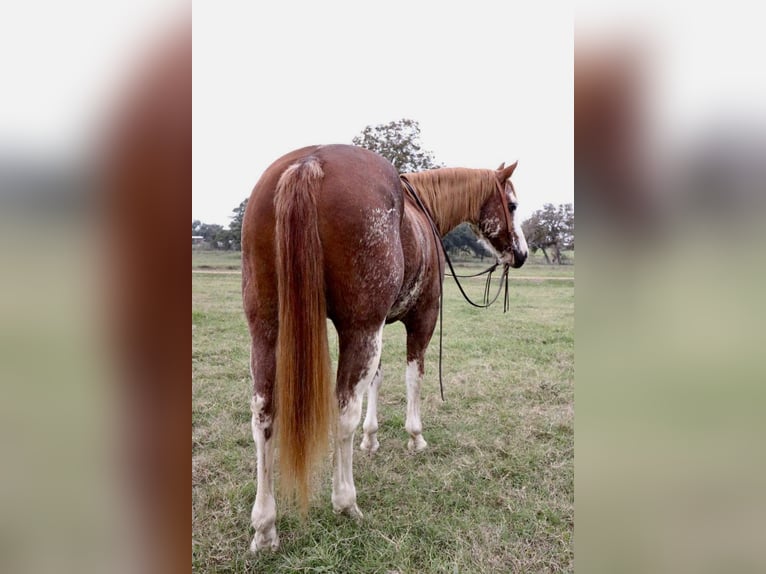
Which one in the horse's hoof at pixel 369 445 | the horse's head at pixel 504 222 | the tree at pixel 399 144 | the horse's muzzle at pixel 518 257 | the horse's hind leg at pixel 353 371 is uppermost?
the tree at pixel 399 144

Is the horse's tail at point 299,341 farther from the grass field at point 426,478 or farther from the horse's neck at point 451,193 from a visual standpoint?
the horse's neck at point 451,193

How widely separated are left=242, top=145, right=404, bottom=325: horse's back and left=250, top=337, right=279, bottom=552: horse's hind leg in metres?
0.20

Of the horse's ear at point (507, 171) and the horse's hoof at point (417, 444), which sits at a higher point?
the horse's ear at point (507, 171)

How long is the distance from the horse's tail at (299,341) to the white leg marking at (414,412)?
3.94 feet

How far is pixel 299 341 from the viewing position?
1444 mm

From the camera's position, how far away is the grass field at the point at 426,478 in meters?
1.59

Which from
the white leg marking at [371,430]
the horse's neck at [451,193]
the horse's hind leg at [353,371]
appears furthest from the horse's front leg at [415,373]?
the horse's hind leg at [353,371]
